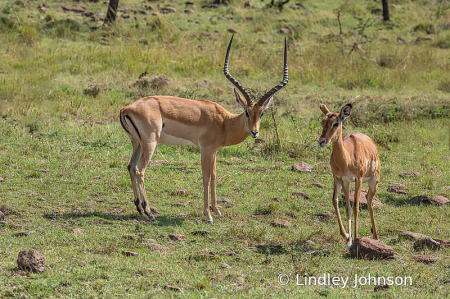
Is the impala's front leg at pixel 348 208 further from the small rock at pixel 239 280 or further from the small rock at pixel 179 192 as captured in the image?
the small rock at pixel 179 192

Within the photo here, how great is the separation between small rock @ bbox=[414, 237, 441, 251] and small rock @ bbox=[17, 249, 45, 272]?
3534 millimetres

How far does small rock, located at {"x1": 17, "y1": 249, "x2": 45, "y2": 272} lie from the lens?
409 cm

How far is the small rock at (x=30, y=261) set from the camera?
4.09 metres

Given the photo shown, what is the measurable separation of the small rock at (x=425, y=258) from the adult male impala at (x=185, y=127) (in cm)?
209

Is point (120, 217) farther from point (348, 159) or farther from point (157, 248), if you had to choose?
point (348, 159)

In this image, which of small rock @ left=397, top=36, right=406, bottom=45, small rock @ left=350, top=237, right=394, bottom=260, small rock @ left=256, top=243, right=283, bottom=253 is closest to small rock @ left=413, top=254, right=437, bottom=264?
small rock @ left=350, top=237, right=394, bottom=260

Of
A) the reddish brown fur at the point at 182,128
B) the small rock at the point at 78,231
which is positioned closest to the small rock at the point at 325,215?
the reddish brown fur at the point at 182,128

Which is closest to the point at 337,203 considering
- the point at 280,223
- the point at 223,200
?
the point at 280,223

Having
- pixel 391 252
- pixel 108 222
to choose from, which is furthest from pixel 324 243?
pixel 108 222

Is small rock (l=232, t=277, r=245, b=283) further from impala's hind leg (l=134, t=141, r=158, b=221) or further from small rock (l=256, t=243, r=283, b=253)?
impala's hind leg (l=134, t=141, r=158, b=221)

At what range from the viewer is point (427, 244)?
528 centimetres

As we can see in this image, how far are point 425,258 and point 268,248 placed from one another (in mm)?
1449

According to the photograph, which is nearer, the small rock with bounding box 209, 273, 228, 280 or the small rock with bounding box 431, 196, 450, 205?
the small rock with bounding box 209, 273, 228, 280

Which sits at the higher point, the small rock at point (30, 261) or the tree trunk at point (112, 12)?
the tree trunk at point (112, 12)
